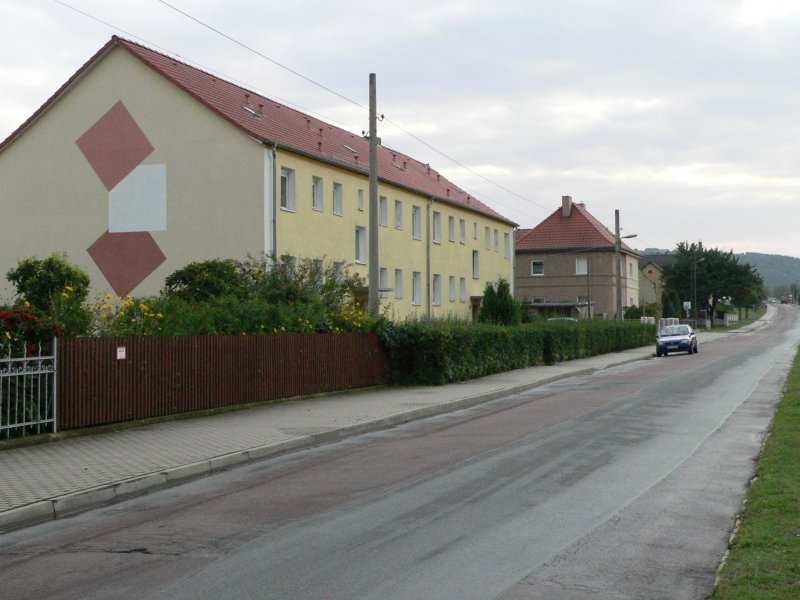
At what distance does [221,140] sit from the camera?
34000 mm

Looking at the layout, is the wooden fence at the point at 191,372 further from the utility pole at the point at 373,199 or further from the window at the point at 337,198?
the window at the point at 337,198

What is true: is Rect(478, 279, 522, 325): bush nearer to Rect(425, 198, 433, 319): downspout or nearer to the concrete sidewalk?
Rect(425, 198, 433, 319): downspout

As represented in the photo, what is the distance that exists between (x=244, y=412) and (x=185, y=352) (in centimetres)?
197

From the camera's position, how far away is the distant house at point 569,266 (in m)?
76.8

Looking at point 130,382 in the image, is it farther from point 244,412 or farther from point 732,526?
point 732,526

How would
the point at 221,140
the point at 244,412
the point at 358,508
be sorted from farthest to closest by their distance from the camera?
the point at 221,140
the point at 244,412
the point at 358,508

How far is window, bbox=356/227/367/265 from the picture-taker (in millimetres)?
40031

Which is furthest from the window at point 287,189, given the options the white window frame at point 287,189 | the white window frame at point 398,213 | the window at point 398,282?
the window at point 398,282

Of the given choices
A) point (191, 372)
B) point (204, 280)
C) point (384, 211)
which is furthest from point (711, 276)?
point (191, 372)

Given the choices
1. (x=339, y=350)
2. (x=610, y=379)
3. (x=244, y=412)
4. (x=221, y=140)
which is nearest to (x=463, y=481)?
(x=244, y=412)

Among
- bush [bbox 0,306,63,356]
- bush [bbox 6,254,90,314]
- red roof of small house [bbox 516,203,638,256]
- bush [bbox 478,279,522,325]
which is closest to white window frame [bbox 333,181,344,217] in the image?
bush [bbox 478,279,522,325]

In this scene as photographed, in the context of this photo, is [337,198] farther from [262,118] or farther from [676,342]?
[676,342]

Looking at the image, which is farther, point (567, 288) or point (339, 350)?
point (567, 288)

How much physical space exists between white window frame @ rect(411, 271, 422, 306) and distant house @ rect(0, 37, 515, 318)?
23.7 ft
